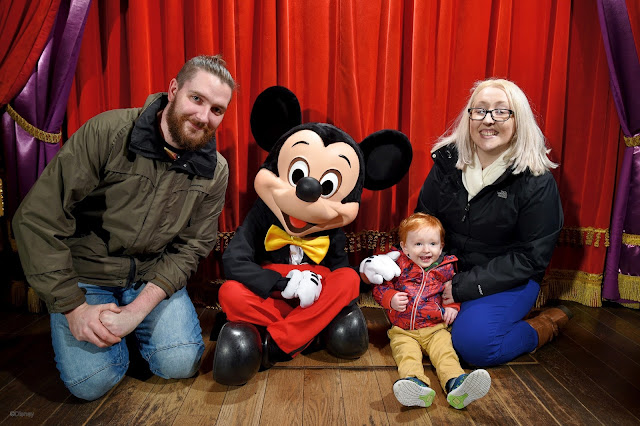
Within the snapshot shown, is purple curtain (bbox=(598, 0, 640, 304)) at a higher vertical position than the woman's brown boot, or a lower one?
higher

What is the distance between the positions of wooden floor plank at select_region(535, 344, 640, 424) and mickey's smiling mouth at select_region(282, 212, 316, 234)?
121 centimetres

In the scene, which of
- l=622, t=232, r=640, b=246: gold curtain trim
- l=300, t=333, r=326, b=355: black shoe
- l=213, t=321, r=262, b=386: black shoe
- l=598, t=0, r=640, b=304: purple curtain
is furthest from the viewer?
l=622, t=232, r=640, b=246: gold curtain trim

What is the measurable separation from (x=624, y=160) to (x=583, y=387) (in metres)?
1.29

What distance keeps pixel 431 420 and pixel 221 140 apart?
5.49 ft

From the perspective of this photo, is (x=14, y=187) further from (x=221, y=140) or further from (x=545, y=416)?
(x=545, y=416)

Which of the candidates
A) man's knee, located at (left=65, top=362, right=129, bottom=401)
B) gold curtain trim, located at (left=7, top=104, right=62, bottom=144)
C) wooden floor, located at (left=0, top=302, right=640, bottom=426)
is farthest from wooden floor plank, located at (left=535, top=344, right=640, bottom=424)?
gold curtain trim, located at (left=7, top=104, right=62, bottom=144)

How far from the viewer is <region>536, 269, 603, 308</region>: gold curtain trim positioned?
2621 mm

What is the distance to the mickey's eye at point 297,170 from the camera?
76.0 inches

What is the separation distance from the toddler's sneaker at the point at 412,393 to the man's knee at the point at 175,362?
2.65ft

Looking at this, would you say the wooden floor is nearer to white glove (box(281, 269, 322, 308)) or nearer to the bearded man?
the bearded man

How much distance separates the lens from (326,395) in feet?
5.78

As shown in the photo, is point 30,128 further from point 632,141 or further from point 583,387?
point 632,141

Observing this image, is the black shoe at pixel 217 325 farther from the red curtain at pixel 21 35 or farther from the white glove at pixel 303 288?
the red curtain at pixel 21 35

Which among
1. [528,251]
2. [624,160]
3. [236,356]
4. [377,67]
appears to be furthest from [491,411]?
[377,67]
